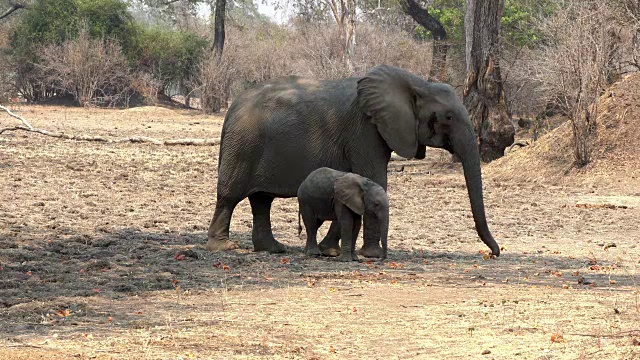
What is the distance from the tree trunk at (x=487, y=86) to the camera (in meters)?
24.5

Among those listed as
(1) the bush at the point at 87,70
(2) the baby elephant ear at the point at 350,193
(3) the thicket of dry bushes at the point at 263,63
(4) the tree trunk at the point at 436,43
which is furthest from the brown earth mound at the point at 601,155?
(1) the bush at the point at 87,70

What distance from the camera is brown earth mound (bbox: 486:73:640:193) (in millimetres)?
21141

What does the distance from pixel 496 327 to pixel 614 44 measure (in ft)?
60.0

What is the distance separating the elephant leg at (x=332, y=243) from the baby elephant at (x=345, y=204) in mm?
205

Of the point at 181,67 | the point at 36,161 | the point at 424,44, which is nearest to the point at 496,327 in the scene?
the point at 36,161

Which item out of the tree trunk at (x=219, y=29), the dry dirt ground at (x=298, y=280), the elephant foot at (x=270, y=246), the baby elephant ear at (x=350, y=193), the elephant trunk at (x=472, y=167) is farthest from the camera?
the tree trunk at (x=219, y=29)

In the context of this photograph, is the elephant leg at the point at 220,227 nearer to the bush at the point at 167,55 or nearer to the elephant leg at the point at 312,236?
the elephant leg at the point at 312,236

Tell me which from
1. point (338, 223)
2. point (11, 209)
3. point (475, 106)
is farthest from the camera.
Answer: point (475, 106)

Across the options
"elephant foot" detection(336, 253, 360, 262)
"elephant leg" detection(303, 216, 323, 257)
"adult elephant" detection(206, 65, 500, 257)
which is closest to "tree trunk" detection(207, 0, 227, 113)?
"adult elephant" detection(206, 65, 500, 257)

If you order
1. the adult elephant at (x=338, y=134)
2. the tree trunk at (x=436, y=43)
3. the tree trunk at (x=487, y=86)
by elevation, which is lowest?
the adult elephant at (x=338, y=134)

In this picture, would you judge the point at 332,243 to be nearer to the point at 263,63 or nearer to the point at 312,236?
the point at 312,236

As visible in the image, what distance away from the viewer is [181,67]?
5569 centimetres

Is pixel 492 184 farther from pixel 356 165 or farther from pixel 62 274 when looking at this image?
pixel 62 274

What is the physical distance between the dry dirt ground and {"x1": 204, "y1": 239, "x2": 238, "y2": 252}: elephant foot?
0.25 m
